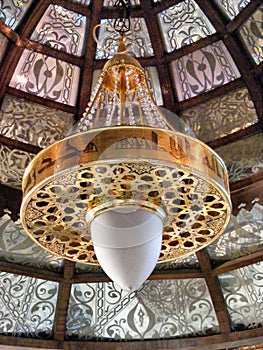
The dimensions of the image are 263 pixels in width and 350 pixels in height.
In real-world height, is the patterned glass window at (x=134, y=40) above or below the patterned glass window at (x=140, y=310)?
above

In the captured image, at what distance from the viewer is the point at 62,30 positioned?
16.5ft

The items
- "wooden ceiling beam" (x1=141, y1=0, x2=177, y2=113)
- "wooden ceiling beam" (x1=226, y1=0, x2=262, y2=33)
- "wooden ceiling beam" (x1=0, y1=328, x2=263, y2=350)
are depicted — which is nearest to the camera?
"wooden ceiling beam" (x1=226, y1=0, x2=262, y2=33)

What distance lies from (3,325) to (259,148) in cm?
301

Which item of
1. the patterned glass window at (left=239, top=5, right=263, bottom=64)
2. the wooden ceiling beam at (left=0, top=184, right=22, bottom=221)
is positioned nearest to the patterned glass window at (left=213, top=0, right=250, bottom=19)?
the patterned glass window at (left=239, top=5, right=263, bottom=64)

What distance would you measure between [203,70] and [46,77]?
1.40 metres

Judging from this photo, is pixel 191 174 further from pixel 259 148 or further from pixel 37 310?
pixel 37 310

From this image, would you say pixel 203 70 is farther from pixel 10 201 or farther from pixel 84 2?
pixel 10 201

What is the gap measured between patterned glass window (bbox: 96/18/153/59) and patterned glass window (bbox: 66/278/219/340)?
237 cm

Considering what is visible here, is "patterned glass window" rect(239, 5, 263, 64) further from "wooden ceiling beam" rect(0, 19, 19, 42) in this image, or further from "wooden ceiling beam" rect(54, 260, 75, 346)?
"wooden ceiling beam" rect(54, 260, 75, 346)

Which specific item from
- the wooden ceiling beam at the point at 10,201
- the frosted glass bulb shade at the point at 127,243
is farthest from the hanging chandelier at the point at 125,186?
the wooden ceiling beam at the point at 10,201

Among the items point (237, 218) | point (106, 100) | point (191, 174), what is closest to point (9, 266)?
point (237, 218)

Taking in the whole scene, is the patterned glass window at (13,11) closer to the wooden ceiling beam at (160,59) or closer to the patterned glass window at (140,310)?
the wooden ceiling beam at (160,59)

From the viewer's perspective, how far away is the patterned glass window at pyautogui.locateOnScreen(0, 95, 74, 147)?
16.5 feet

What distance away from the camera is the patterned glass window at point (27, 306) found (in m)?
5.74
